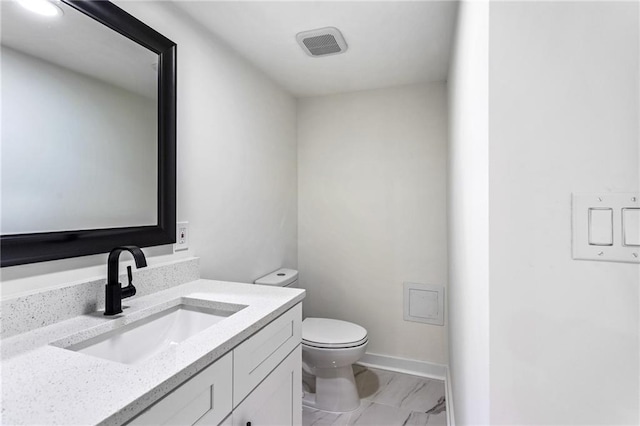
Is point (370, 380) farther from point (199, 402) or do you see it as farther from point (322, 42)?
point (322, 42)

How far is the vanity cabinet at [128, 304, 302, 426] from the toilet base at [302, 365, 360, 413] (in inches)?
25.5

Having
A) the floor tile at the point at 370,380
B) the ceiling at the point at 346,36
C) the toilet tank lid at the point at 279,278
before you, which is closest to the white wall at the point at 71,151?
the ceiling at the point at 346,36

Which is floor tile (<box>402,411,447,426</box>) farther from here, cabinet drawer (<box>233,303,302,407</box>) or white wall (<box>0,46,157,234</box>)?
white wall (<box>0,46,157,234</box>)

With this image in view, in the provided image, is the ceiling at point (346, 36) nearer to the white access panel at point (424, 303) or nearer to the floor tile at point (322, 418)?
the white access panel at point (424, 303)

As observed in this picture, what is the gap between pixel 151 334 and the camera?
46.0 inches

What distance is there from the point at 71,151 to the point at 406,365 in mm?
2440

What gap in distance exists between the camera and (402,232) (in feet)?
8.13

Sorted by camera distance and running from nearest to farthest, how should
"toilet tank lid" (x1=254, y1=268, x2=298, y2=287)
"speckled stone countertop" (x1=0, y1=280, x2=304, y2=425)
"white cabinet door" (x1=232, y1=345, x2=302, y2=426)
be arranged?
"speckled stone countertop" (x1=0, y1=280, x2=304, y2=425), "white cabinet door" (x1=232, y1=345, x2=302, y2=426), "toilet tank lid" (x1=254, y1=268, x2=298, y2=287)
